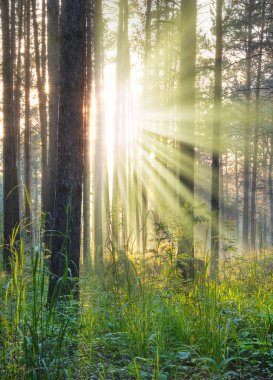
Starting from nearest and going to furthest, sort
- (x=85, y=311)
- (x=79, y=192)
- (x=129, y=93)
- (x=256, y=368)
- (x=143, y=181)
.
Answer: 1. (x=256, y=368)
2. (x=85, y=311)
3. (x=79, y=192)
4. (x=143, y=181)
5. (x=129, y=93)

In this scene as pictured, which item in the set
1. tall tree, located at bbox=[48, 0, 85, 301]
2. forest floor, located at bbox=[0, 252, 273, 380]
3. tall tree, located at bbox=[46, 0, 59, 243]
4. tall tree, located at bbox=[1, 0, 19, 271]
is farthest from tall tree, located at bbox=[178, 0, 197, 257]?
forest floor, located at bbox=[0, 252, 273, 380]

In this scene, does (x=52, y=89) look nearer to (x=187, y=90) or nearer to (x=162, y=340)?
(x=187, y=90)

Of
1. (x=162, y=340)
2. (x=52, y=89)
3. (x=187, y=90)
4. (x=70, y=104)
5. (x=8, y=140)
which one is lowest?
(x=162, y=340)

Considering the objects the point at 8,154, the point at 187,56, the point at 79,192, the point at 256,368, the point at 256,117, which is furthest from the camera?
the point at 256,117

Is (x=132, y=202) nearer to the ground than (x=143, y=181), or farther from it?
nearer to the ground

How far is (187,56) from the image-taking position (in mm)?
9633

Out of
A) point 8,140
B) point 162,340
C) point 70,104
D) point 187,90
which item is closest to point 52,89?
point 8,140

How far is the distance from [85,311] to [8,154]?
26.9 feet

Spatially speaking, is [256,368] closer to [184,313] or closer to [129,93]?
[184,313]

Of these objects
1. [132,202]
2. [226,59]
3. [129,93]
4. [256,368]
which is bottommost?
[132,202]

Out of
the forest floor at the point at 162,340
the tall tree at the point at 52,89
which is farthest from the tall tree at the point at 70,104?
the tall tree at the point at 52,89

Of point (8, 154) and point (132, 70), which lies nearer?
point (8, 154)

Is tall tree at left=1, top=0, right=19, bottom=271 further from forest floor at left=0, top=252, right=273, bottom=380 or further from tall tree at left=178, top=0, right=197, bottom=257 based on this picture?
forest floor at left=0, top=252, right=273, bottom=380

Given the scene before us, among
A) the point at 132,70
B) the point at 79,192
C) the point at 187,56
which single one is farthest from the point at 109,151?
the point at 79,192
